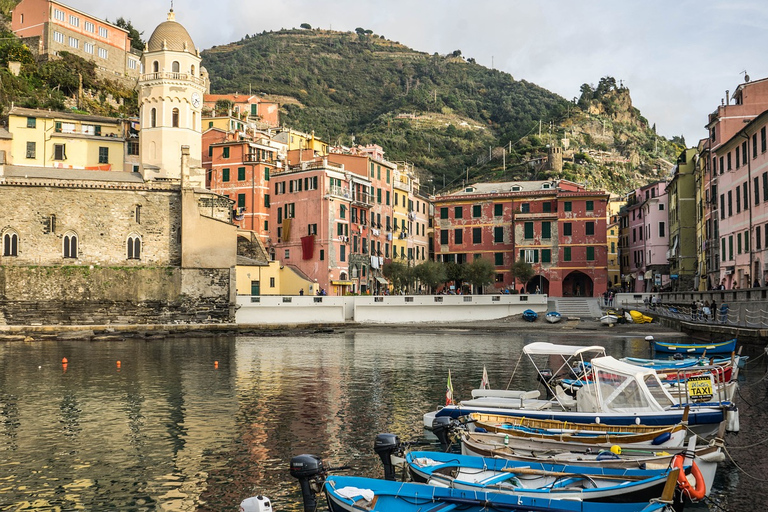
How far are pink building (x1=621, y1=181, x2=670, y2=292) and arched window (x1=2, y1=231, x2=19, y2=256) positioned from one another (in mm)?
61513

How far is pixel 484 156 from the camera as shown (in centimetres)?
14700

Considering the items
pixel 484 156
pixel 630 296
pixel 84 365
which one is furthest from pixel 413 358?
pixel 484 156

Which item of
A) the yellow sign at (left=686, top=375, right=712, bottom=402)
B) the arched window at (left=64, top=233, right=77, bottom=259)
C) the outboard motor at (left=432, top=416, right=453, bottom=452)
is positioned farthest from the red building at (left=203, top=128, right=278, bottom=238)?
the outboard motor at (left=432, top=416, right=453, bottom=452)

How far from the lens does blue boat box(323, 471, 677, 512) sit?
11.8 meters

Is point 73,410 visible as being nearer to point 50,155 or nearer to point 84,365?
point 84,365

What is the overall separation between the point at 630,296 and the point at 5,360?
5122cm

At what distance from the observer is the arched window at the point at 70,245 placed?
62566mm

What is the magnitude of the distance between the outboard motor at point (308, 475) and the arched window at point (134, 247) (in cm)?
5503

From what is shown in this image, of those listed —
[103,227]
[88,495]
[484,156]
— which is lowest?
[88,495]

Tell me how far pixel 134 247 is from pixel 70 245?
5.18m

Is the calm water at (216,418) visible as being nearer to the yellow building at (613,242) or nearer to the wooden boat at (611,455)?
the wooden boat at (611,455)

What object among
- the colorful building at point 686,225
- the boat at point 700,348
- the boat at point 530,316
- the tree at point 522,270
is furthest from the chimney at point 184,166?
the colorful building at point 686,225

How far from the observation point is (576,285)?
267 feet

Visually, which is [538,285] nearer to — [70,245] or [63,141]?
[70,245]
